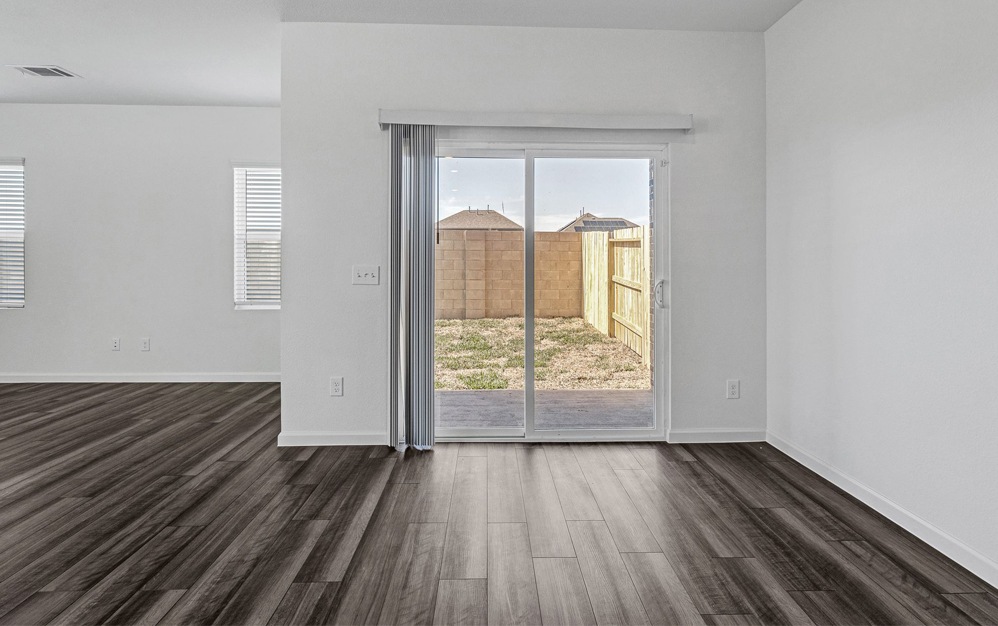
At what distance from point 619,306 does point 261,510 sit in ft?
8.16

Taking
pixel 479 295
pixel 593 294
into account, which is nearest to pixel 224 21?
pixel 479 295

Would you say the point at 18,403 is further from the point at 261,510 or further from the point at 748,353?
the point at 748,353

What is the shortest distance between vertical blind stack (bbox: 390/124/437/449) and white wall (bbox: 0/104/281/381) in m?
2.69

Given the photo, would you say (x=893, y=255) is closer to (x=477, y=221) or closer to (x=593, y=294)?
(x=593, y=294)

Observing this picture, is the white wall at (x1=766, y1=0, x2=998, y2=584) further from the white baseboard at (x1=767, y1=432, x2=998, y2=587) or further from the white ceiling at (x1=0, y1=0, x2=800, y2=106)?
the white ceiling at (x1=0, y1=0, x2=800, y2=106)

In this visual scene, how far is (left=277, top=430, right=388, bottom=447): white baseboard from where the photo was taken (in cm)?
390

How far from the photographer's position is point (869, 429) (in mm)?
2934

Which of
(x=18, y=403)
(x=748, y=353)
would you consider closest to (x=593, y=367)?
(x=748, y=353)

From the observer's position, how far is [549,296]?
4039 mm

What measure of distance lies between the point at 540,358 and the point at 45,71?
4.55m

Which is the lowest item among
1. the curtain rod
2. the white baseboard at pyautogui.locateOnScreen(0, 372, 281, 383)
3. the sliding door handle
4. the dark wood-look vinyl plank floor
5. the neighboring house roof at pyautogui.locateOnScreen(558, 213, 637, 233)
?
the dark wood-look vinyl plank floor

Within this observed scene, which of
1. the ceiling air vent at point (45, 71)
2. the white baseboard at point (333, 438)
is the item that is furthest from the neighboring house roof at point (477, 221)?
the ceiling air vent at point (45, 71)

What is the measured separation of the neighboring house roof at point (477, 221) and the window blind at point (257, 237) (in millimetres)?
2754

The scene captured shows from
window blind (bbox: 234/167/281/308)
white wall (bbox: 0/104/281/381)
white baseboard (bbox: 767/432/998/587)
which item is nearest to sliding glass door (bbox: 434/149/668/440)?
white baseboard (bbox: 767/432/998/587)
